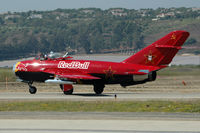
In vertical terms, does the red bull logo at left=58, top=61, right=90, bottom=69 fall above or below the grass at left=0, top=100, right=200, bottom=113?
above

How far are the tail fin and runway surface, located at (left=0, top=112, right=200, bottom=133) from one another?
1330cm

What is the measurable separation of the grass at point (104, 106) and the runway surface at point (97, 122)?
2739mm

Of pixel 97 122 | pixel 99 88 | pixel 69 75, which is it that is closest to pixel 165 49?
pixel 99 88

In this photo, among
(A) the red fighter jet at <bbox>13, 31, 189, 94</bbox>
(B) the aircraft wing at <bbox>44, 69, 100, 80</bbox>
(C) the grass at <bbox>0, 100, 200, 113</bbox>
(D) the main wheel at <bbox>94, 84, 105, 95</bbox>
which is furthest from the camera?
(D) the main wheel at <bbox>94, 84, 105, 95</bbox>

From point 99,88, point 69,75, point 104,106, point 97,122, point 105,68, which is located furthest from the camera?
point 99,88

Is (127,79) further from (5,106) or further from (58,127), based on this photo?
Result: (58,127)

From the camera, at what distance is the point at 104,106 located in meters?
32.5

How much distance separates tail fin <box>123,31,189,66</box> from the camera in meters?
40.5

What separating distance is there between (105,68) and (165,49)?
194 inches

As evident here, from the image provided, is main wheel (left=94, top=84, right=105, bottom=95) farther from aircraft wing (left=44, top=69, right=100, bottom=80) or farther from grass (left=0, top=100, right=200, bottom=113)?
grass (left=0, top=100, right=200, bottom=113)

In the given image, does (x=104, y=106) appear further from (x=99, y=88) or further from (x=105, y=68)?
(x=99, y=88)

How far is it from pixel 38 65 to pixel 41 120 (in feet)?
57.5

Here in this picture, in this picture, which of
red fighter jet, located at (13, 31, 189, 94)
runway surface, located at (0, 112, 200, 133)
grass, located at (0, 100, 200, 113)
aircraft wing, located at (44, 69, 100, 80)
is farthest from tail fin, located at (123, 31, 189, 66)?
runway surface, located at (0, 112, 200, 133)

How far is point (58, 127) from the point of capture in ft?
78.6
